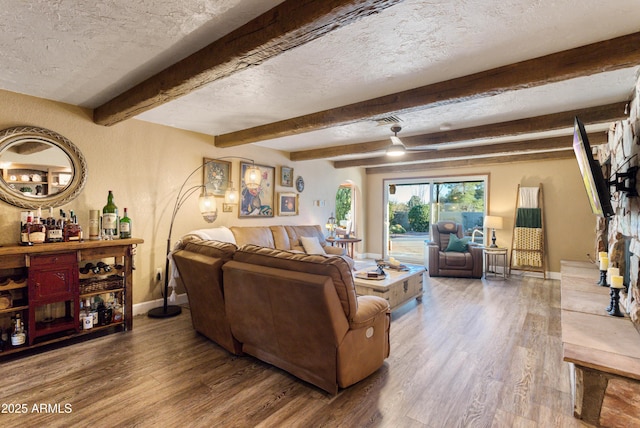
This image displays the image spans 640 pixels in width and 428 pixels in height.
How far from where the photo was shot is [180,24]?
6.03ft

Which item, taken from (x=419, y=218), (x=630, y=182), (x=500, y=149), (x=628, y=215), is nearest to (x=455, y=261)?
(x=500, y=149)

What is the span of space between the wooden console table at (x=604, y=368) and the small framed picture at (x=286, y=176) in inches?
178

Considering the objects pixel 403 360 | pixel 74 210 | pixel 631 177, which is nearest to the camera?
pixel 631 177

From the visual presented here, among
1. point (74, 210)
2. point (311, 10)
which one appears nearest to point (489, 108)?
point (311, 10)

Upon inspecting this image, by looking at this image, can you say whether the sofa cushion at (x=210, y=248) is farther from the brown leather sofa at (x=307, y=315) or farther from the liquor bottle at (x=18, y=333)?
the liquor bottle at (x=18, y=333)

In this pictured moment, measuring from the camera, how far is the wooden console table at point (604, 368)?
1.74 metres

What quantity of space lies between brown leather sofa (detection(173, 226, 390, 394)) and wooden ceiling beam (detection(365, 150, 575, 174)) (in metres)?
5.04

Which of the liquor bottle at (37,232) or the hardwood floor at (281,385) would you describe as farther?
the liquor bottle at (37,232)

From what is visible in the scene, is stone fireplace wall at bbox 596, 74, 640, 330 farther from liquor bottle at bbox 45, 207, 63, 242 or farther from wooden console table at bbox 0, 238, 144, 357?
liquor bottle at bbox 45, 207, 63, 242

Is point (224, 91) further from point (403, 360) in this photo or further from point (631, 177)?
point (631, 177)

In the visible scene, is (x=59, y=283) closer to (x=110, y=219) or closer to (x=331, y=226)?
(x=110, y=219)

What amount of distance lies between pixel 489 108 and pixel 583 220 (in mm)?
3844

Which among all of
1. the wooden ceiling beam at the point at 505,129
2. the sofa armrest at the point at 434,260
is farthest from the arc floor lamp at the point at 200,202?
the sofa armrest at the point at 434,260

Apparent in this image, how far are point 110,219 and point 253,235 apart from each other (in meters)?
1.96
